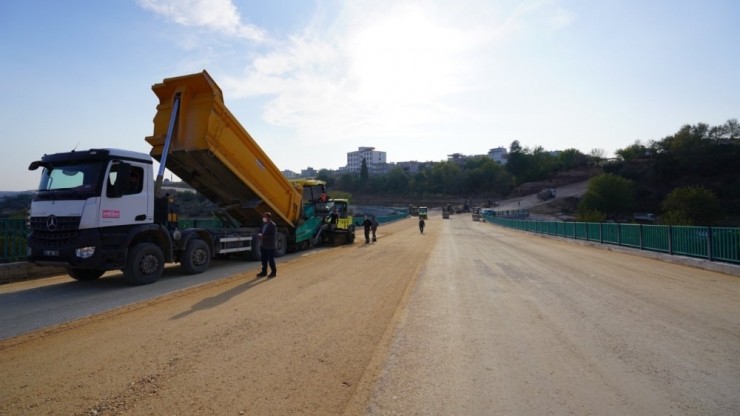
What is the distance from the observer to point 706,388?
4148 mm

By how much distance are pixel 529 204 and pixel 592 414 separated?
118826 millimetres

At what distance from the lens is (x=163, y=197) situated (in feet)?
35.1

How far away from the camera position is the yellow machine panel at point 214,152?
38.6 feet

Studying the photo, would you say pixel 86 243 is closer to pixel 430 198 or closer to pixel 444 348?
pixel 444 348

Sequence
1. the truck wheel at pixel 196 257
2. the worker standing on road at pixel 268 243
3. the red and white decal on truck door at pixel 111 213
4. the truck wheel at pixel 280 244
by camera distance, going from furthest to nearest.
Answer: the truck wheel at pixel 280 244 < the truck wheel at pixel 196 257 < the worker standing on road at pixel 268 243 < the red and white decal on truck door at pixel 111 213

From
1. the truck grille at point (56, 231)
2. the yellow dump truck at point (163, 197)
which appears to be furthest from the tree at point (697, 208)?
the truck grille at point (56, 231)

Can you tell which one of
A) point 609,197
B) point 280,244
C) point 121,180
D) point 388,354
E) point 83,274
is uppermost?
point 609,197

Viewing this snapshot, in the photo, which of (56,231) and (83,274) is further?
(83,274)

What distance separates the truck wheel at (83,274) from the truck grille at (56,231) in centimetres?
133

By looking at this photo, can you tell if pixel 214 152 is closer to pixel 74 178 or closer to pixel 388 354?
pixel 74 178

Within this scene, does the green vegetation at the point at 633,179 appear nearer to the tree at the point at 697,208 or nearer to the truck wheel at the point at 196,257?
the tree at the point at 697,208

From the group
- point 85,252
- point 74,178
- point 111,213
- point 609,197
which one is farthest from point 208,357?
point 609,197

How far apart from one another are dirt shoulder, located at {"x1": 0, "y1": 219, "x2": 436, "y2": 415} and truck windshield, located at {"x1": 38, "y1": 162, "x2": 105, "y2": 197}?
3.05 m

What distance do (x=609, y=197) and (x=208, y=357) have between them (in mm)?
106796
